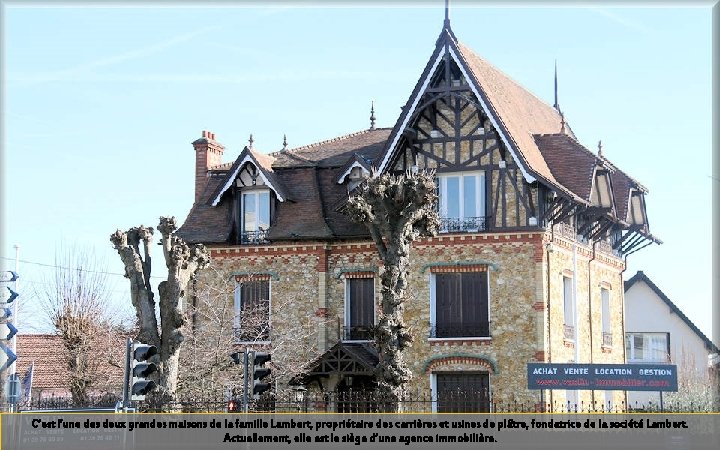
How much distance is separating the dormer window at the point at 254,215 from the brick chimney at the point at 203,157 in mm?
2618

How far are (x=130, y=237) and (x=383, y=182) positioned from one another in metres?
6.50

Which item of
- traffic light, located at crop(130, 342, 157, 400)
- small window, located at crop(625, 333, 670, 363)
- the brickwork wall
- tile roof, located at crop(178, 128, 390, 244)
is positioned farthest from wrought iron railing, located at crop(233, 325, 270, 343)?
small window, located at crop(625, 333, 670, 363)

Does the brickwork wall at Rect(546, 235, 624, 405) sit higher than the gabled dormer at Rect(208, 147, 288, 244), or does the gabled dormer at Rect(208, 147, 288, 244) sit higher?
the gabled dormer at Rect(208, 147, 288, 244)

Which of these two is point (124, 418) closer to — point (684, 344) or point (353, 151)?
point (353, 151)

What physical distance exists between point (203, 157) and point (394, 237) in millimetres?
12263

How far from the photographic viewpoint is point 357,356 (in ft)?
104

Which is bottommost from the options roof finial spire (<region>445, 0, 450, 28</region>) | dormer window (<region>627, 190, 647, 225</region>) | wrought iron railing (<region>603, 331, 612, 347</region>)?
wrought iron railing (<region>603, 331, 612, 347</region>)

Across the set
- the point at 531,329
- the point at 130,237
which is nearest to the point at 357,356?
the point at 531,329

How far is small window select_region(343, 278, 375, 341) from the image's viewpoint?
3325 cm

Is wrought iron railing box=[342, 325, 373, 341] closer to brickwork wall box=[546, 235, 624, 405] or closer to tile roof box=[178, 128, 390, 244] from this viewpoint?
tile roof box=[178, 128, 390, 244]

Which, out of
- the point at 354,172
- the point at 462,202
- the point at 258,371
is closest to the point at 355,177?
the point at 354,172

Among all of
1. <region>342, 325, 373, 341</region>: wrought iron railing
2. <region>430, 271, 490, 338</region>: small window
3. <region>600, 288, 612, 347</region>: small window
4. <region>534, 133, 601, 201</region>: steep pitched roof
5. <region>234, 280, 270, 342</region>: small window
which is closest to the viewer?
<region>430, 271, 490, 338</region>: small window

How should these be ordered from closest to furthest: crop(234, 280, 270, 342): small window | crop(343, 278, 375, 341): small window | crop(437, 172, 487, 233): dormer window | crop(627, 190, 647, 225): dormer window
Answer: crop(437, 172, 487, 233): dormer window
crop(343, 278, 375, 341): small window
crop(234, 280, 270, 342): small window
crop(627, 190, 647, 225): dormer window

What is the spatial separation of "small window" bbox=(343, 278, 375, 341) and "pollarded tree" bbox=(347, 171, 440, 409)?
6162 millimetres
